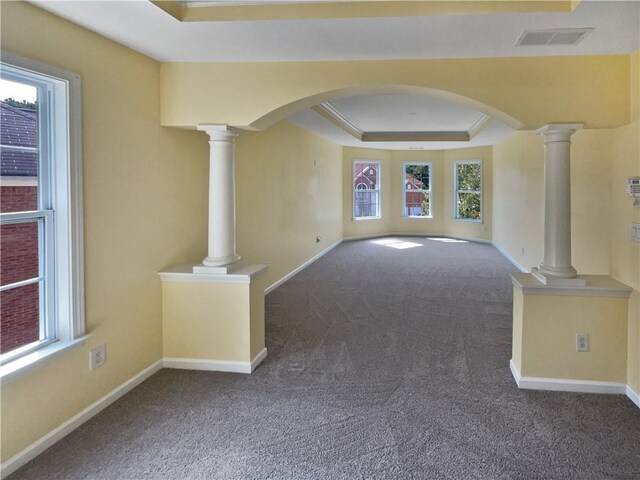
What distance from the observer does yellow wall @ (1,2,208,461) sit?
7.26 ft

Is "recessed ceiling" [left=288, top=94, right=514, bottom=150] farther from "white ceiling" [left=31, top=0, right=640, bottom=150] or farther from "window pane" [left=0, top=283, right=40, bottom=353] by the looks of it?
"window pane" [left=0, top=283, right=40, bottom=353]

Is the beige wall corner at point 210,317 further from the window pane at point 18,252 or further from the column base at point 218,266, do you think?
the window pane at point 18,252

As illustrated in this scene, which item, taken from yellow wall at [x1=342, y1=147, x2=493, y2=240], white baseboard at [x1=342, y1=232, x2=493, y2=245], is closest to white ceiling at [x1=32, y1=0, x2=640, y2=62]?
yellow wall at [x1=342, y1=147, x2=493, y2=240]

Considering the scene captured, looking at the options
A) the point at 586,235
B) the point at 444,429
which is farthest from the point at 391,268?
the point at 444,429

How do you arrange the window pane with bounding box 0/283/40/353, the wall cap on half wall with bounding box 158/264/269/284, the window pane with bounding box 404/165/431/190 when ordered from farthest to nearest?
the window pane with bounding box 404/165/431/190 < the wall cap on half wall with bounding box 158/264/269/284 < the window pane with bounding box 0/283/40/353

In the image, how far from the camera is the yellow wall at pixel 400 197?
1100cm

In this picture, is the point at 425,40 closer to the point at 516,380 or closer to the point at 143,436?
the point at 516,380

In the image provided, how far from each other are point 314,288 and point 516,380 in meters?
3.23

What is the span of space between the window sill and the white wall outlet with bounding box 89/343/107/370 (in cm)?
15

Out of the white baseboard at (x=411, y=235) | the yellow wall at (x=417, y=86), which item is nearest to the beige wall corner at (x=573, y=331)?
the yellow wall at (x=417, y=86)

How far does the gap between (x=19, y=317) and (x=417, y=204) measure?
1094cm

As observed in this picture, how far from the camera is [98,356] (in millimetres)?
2689

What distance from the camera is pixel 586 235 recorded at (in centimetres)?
377

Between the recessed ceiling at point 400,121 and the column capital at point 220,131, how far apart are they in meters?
2.32
